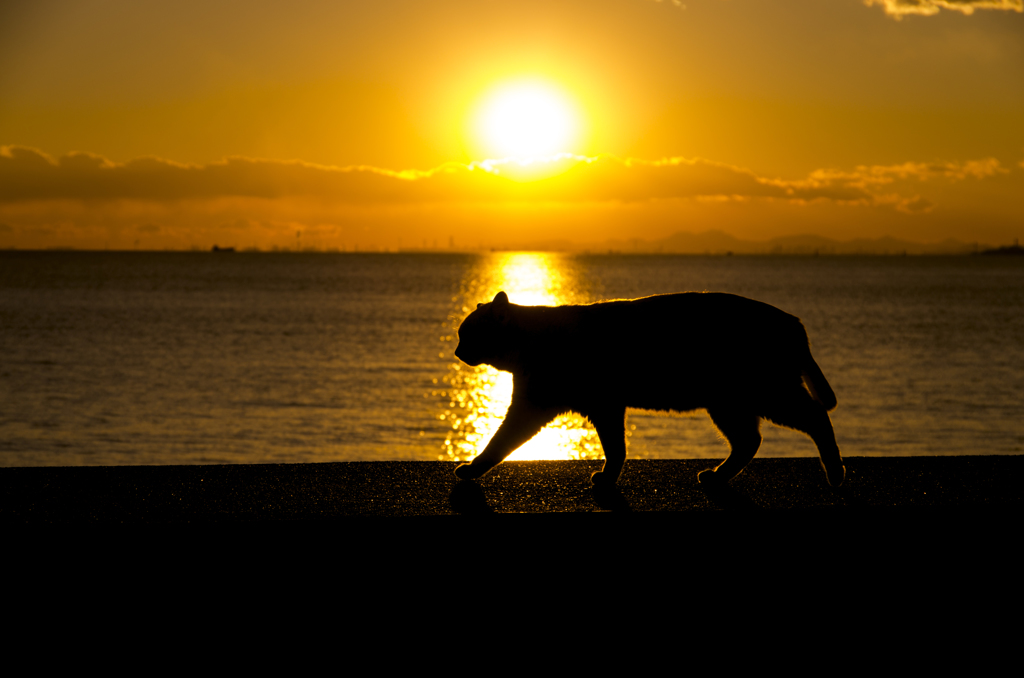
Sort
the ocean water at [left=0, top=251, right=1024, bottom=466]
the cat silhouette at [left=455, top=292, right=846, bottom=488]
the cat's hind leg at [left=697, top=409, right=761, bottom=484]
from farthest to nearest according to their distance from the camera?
the ocean water at [left=0, top=251, right=1024, bottom=466], the cat's hind leg at [left=697, top=409, right=761, bottom=484], the cat silhouette at [left=455, top=292, right=846, bottom=488]

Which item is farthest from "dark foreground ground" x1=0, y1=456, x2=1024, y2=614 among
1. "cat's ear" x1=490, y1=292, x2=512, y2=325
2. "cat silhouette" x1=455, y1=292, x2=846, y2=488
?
"cat's ear" x1=490, y1=292, x2=512, y2=325

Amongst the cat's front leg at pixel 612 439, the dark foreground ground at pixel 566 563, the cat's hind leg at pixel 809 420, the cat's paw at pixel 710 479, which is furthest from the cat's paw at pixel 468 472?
the cat's hind leg at pixel 809 420

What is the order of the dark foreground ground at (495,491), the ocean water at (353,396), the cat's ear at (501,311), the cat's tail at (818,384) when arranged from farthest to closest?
1. the ocean water at (353,396)
2. the cat's ear at (501,311)
3. the cat's tail at (818,384)
4. the dark foreground ground at (495,491)

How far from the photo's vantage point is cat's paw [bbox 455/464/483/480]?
5.31m

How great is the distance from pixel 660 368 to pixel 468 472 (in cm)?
132

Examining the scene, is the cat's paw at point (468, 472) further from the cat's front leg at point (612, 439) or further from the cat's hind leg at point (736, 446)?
the cat's hind leg at point (736, 446)

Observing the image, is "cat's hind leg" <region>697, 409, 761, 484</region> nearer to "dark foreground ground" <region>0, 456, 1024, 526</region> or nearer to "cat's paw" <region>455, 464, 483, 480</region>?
"dark foreground ground" <region>0, 456, 1024, 526</region>

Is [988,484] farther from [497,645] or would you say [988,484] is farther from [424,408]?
[424,408]

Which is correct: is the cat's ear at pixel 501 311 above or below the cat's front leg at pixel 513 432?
above

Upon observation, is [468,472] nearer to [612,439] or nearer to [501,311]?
[612,439]

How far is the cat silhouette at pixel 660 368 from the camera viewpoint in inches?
197

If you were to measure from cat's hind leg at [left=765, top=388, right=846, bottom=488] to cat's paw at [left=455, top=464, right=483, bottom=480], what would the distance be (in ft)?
5.74

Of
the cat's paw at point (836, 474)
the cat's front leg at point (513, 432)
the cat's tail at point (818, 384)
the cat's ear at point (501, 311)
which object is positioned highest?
A: the cat's ear at point (501, 311)

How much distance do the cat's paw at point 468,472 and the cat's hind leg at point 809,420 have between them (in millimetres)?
1749
